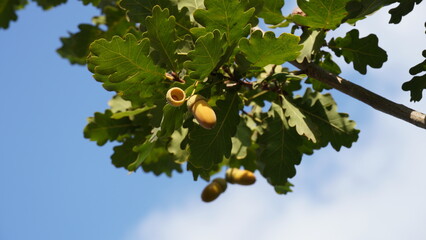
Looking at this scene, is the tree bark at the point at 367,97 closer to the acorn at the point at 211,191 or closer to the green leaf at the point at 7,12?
the acorn at the point at 211,191

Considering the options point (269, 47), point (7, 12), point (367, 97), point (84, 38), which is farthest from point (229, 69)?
point (7, 12)

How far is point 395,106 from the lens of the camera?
221 cm

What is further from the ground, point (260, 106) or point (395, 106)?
point (260, 106)

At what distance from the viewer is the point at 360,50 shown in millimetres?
2635

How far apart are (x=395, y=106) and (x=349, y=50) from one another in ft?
1.77

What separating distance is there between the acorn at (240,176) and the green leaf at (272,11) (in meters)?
1.28

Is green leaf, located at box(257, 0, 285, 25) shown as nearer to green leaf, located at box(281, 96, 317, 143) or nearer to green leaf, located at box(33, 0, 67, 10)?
green leaf, located at box(281, 96, 317, 143)

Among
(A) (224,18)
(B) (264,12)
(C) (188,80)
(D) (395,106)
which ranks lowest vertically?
(D) (395,106)

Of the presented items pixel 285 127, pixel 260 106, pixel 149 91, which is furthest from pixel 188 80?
pixel 260 106

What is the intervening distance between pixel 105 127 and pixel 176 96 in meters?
1.34

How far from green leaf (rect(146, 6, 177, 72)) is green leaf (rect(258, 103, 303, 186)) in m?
0.77

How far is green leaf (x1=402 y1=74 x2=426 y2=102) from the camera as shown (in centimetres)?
241

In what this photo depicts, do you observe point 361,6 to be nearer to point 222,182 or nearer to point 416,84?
point 416,84

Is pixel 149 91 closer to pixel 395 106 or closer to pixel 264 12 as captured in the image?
pixel 264 12
